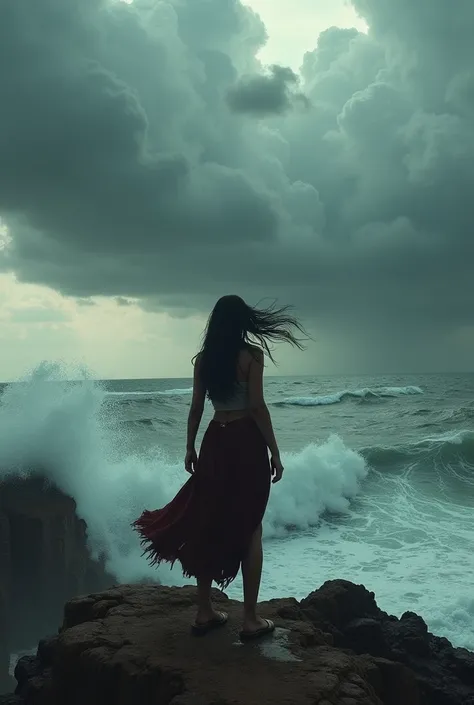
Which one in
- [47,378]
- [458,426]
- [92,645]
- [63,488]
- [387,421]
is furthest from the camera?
[387,421]

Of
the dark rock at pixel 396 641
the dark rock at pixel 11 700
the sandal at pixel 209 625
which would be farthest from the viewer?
the dark rock at pixel 396 641

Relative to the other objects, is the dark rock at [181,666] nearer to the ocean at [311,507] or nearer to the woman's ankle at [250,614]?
the woman's ankle at [250,614]

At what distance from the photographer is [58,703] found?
3.66 metres

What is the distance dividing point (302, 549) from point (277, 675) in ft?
24.1

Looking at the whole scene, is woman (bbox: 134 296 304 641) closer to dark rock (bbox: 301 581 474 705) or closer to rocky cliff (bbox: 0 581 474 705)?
rocky cliff (bbox: 0 581 474 705)

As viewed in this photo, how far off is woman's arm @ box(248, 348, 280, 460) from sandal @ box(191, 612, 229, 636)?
3.52 ft

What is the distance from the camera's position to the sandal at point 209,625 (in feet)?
12.1

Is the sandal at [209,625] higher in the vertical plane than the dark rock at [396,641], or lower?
higher

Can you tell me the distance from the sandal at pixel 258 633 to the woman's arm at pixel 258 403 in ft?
3.27

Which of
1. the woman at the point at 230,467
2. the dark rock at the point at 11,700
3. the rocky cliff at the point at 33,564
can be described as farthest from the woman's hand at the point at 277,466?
the rocky cliff at the point at 33,564

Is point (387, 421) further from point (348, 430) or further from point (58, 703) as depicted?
point (58, 703)

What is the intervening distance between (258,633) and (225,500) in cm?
78

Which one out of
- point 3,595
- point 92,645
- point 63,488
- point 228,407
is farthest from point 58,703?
point 63,488

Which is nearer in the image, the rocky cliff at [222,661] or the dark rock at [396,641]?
the rocky cliff at [222,661]
